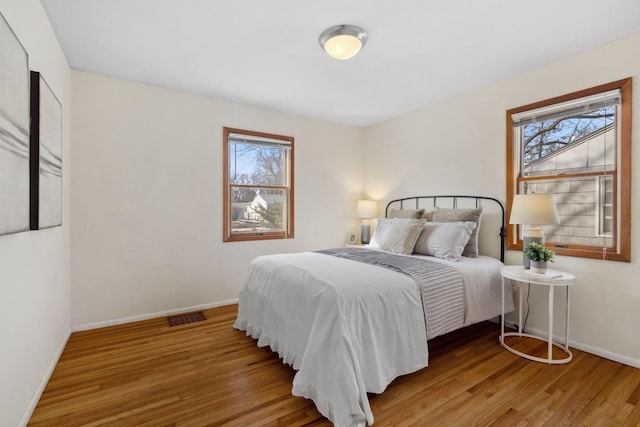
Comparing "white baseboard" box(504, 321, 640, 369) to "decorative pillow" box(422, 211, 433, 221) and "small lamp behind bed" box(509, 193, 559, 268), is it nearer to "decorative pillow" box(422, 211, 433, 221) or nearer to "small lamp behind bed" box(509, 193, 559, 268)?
"small lamp behind bed" box(509, 193, 559, 268)

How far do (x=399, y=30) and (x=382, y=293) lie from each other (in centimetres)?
187

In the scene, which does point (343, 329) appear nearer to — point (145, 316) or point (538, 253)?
point (538, 253)

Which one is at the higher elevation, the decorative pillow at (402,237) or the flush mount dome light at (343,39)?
A: the flush mount dome light at (343,39)

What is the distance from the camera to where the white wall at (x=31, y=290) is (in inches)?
55.3

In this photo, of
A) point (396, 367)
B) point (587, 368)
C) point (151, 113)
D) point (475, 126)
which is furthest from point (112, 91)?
point (587, 368)

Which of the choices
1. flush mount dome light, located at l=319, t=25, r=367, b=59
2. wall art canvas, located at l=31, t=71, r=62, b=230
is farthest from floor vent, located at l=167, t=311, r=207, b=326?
flush mount dome light, located at l=319, t=25, r=367, b=59

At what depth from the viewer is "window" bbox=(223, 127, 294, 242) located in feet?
12.2

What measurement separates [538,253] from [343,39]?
2225mm

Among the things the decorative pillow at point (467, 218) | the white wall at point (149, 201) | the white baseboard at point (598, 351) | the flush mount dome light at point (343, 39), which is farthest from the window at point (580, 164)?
the white wall at point (149, 201)

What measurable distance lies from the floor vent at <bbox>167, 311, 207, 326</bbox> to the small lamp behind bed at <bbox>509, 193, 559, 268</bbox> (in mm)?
3137

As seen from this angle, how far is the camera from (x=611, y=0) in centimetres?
189

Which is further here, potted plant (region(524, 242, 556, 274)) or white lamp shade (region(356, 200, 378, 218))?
white lamp shade (region(356, 200, 378, 218))

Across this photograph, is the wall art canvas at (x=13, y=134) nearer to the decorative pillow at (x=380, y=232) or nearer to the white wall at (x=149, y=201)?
the white wall at (x=149, y=201)

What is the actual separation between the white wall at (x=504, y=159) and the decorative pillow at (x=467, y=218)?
31cm
